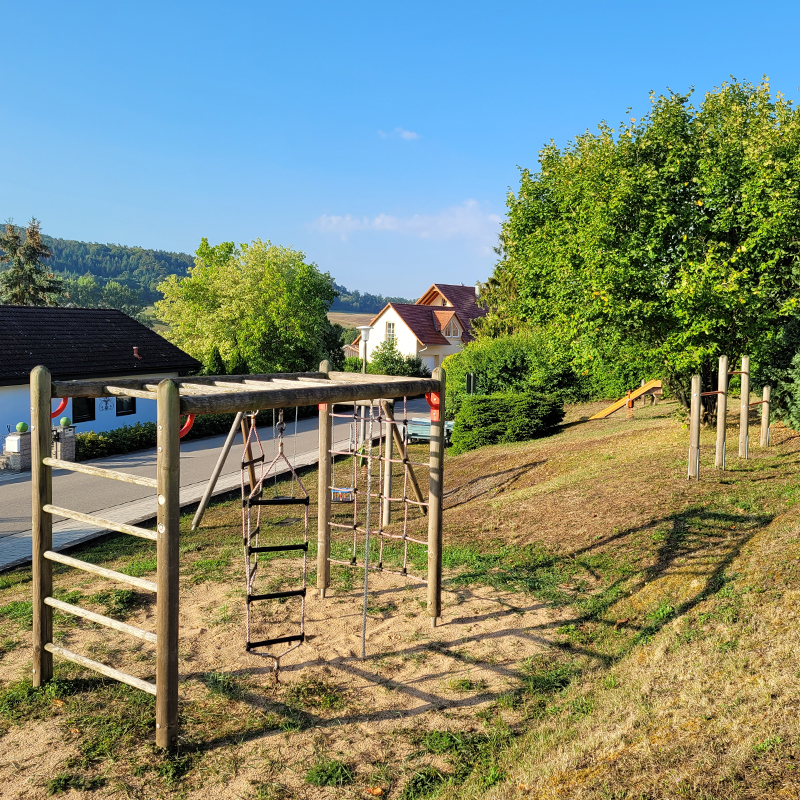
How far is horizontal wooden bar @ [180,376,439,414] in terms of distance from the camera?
17.3ft

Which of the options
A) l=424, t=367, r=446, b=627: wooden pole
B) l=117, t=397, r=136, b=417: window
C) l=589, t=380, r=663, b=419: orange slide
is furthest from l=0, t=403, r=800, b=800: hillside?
l=589, t=380, r=663, b=419: orange slide

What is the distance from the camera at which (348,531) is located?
1275cm

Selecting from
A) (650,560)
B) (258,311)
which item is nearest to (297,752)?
(650,560)

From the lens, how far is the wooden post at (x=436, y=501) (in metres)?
7.38

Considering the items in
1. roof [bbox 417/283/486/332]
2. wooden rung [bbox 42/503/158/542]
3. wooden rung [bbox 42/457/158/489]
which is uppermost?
roof [bbox 417/283/486/332]

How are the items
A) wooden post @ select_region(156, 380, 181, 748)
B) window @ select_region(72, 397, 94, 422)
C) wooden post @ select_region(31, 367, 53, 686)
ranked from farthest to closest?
1. window @ select_region(72, 397, 94, 422)
2. wooden post @ select_region(31, 367, 53, 686)
3. wooden post @ select_region(156, 380, 181, 748)

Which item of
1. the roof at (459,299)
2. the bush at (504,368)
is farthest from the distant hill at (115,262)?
the bush at (504,368)

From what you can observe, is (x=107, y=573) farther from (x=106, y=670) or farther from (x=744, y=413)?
(x=744, y=413)

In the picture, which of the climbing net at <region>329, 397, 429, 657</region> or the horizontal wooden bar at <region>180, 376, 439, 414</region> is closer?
the horizontal wooden bar at <region>180, 376, 439, 414</region>

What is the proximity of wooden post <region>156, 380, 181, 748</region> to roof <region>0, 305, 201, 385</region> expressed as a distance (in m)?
19.8

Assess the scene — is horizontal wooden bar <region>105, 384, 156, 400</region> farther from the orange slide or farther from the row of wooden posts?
the orange slide

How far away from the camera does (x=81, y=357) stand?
25641mm

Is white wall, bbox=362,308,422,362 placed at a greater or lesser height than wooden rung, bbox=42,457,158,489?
greater

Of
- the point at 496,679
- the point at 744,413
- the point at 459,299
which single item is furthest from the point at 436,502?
the point at 459,299
